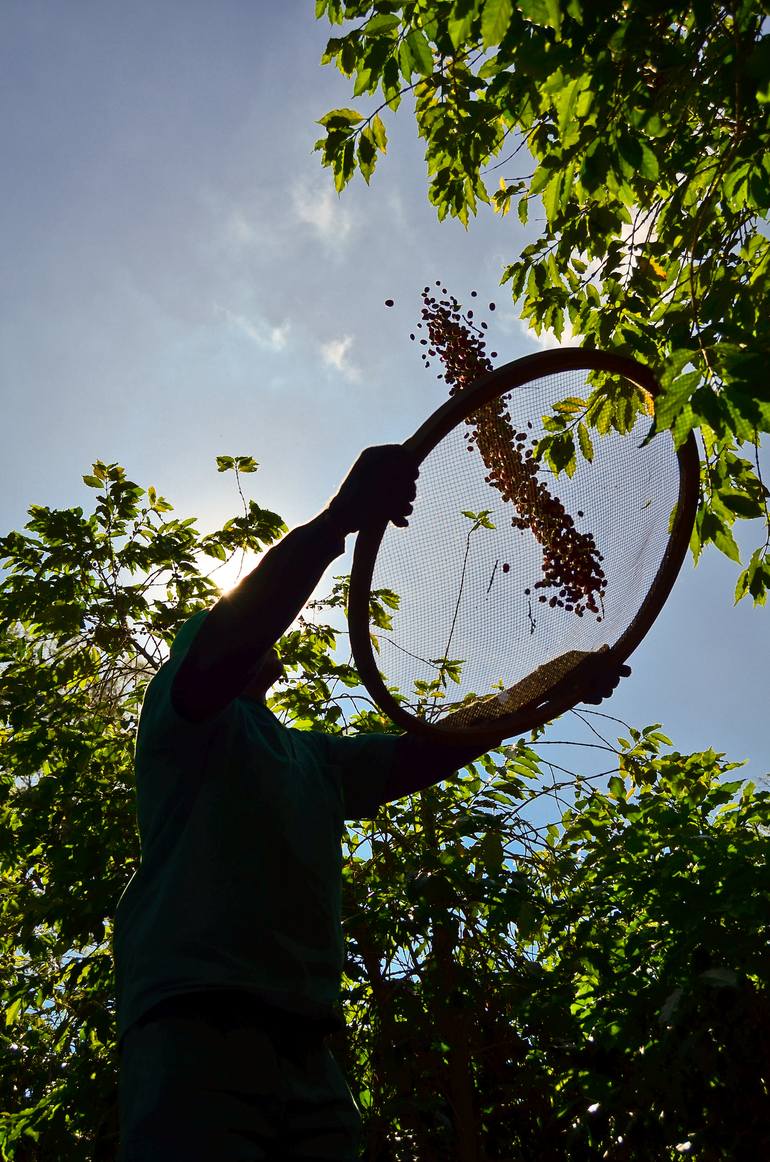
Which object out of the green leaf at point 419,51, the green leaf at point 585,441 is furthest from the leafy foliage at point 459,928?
the green leaf at point 419,51

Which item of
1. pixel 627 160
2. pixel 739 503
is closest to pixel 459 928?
pixel 739 503

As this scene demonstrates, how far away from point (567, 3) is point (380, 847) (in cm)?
305

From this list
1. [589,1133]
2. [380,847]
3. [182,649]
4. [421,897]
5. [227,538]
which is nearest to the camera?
[182,649]

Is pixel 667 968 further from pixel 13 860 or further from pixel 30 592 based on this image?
pixel 30 592

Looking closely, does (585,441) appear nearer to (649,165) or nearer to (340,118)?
(649,165)

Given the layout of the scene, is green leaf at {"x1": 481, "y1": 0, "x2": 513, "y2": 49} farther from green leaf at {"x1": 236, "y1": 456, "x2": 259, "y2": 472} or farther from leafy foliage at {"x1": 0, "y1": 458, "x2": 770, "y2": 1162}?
green leaf at {"x1": 236, "y1": 456, "x2": 259, "y2": 472}

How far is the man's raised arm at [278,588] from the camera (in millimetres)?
1576

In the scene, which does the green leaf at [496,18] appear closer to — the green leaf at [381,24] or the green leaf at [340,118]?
the green leaf at [381,24]

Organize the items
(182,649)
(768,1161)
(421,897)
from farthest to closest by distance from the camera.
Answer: (421,897) < (768,1161) < (182,649)

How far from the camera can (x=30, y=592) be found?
396 cm

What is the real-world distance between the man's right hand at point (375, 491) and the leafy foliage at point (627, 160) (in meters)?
0.62

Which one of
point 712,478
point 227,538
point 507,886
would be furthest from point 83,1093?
point 712,478

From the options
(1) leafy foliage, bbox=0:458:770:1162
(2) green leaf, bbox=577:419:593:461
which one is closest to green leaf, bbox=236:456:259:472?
(1) leafy foliage, bbox=0:458:770:1162

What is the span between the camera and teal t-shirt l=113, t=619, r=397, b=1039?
1.48 metres
